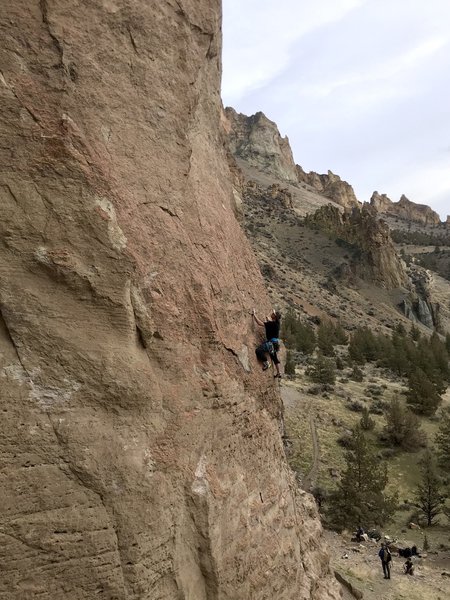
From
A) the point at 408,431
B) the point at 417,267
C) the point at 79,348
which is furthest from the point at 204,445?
the point at 417,267

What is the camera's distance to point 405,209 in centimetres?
19588

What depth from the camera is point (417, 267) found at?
4232 inches

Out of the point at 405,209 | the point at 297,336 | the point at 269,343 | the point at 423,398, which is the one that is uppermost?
the point at 405,209

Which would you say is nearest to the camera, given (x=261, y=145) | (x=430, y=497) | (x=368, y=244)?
(x=430, y=497)

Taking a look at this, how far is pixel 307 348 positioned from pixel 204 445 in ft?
141

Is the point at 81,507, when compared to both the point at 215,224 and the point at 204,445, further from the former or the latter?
the point at 215,224

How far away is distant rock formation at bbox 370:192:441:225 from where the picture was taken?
19075 cm

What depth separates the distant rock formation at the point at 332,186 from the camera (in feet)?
523

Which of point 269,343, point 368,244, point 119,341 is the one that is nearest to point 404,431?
point 269,343

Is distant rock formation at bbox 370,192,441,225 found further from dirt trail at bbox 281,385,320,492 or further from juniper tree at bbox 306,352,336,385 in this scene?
dirt trail at bbox 281,385,320,492

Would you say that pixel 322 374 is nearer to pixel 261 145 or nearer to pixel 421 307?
pixel 421 307

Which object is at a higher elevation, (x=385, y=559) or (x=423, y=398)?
(x=423, y=398)

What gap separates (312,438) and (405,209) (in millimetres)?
186277

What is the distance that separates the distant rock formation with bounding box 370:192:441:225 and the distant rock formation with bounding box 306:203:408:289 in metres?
100
